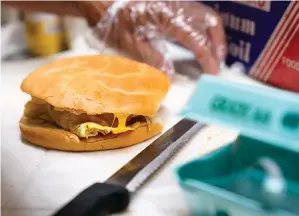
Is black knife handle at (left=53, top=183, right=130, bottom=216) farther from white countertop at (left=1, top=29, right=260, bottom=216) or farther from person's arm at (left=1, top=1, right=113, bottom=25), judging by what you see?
person's arm at (left=1, top=1, right=113, bottom=25)

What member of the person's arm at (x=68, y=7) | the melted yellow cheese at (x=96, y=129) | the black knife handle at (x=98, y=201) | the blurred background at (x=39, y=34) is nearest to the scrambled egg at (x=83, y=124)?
the melted yellow cheese at (x=96, y=129)

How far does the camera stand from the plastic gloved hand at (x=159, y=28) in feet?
2.48

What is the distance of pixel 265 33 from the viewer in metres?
0.76

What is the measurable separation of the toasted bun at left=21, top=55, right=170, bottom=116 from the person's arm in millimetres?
184

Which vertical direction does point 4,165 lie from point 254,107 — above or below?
below

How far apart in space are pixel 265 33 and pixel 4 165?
1.40 ft

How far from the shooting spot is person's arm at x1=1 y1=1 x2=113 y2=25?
2.59ft

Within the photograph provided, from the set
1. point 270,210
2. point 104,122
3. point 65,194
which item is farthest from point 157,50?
point 270,210

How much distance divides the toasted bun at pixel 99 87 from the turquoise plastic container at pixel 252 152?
160 millimetres

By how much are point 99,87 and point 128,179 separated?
137 mm

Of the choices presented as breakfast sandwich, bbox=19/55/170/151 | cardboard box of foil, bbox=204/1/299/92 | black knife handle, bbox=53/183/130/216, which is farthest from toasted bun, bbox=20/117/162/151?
cardboard box of foil, bbox=204/1/299/92

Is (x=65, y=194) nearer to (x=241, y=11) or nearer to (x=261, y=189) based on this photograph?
(x=261, y=189)

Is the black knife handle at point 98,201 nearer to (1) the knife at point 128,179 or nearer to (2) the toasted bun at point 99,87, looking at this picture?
(1) the knife at point 128,179

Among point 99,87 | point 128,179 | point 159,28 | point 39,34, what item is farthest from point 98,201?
point 39,34
